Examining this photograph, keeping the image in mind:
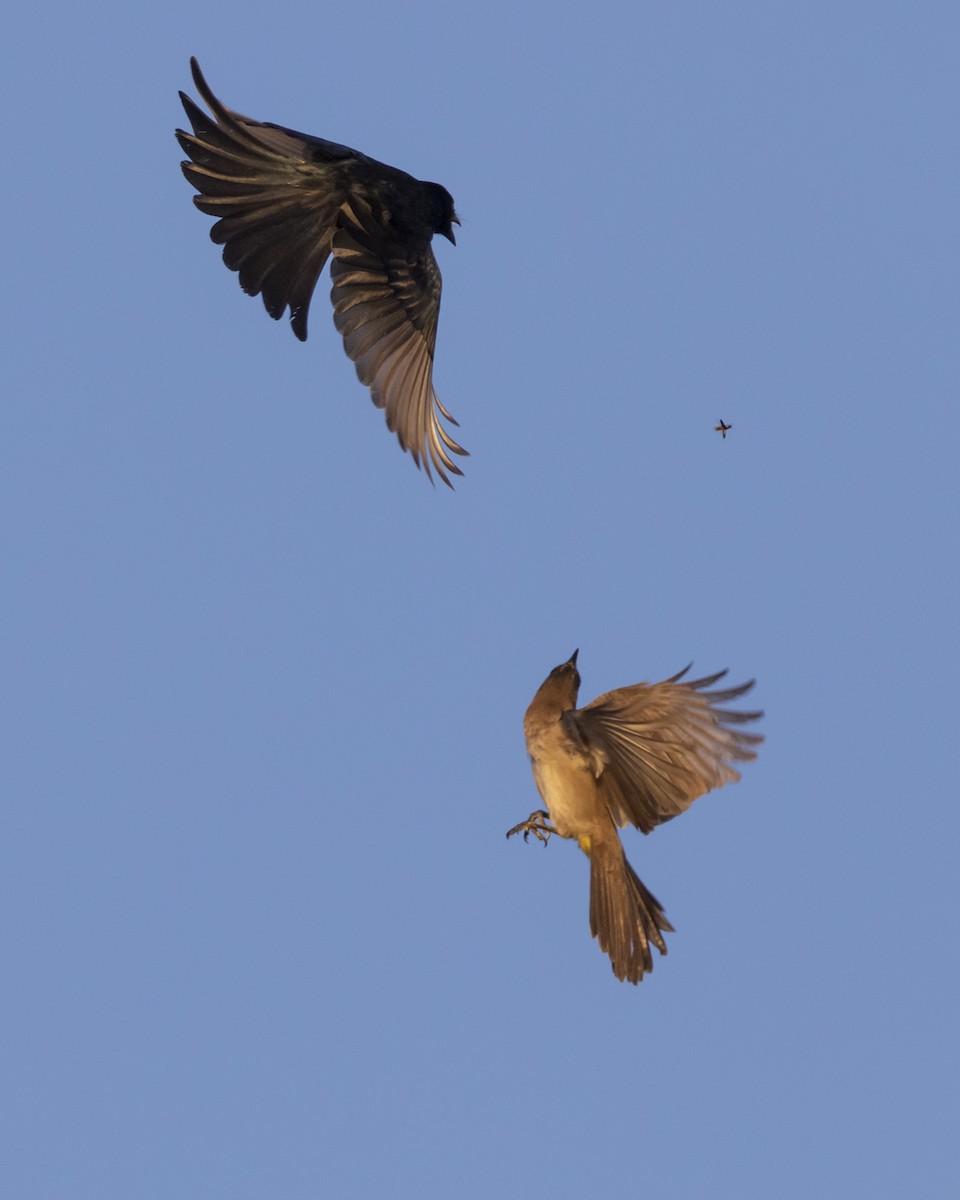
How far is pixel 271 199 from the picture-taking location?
12.5 meters

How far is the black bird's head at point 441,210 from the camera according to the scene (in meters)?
13.4

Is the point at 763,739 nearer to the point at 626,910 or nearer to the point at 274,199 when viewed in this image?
the point at 626,910

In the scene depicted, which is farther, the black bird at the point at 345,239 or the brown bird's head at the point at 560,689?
the black bird at the point at 345,239

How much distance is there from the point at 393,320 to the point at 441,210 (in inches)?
36.6

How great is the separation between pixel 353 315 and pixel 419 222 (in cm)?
79

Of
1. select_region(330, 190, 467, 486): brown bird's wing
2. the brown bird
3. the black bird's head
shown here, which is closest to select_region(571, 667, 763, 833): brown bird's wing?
the brown bird

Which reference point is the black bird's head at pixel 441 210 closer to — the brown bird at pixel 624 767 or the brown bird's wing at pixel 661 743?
the brown bird at pixel 624 767

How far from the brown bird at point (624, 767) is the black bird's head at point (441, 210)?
386 cm

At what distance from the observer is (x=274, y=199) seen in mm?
12523

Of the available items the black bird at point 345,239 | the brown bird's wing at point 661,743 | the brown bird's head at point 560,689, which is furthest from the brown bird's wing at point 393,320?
the brown bird's wing at point 661,743

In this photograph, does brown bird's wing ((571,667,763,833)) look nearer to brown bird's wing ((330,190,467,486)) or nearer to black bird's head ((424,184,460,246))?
brown bird's wing ((330,190,467,486))

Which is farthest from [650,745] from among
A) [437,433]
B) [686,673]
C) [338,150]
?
[338,150]

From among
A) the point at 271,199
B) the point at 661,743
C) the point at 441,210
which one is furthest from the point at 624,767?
the point at 441,210

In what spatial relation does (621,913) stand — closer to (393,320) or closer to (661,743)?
(661,743)
